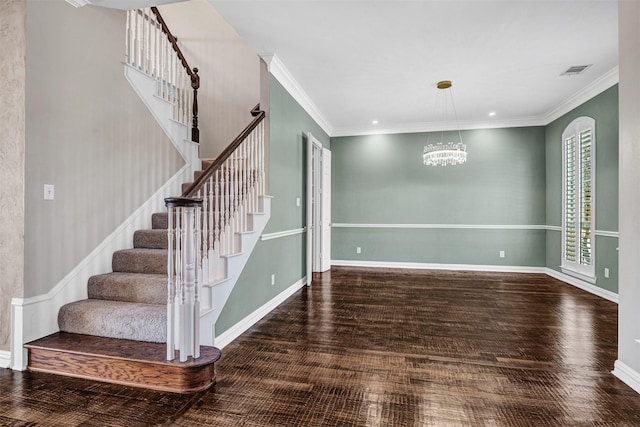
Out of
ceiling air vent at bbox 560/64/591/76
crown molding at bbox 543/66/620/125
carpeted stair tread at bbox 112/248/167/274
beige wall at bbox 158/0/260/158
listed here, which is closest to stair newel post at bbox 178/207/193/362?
carpeted stair tread at bbox 112/248/167/274

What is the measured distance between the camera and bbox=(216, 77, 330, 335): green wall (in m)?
3.31

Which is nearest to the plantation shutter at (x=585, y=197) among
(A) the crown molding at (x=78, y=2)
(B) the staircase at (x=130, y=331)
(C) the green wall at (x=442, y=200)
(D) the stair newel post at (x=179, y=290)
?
(C) the green wall at (x=442, y=200)

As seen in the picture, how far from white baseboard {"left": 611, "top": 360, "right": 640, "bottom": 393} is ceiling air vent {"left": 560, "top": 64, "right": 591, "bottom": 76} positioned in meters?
3.43

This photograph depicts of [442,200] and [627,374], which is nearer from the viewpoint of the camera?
[627,374]

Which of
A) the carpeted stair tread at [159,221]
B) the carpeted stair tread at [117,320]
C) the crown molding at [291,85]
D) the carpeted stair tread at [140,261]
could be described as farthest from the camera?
the crown molding at [291,85]

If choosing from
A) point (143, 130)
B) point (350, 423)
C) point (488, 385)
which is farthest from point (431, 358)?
point (143, 130)

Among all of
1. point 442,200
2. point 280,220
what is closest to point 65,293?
point 280,220

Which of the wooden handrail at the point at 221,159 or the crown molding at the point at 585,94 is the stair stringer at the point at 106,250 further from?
the crown molding at the point at 585,94

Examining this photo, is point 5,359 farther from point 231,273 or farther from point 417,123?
point 417,123

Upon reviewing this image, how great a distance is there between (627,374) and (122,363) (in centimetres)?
338

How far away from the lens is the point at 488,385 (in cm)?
223

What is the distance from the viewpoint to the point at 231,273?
117 inches

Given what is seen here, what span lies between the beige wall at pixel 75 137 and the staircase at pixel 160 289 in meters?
0.28

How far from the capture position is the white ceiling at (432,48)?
113 inches
